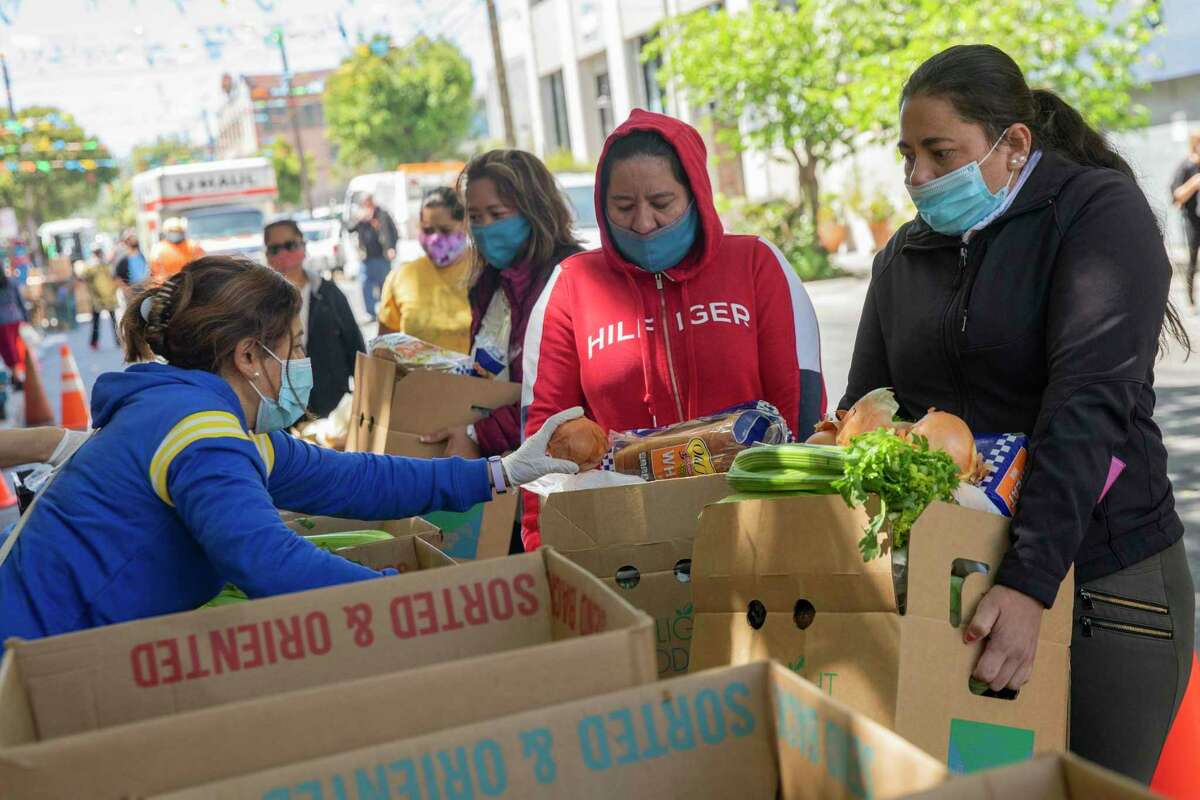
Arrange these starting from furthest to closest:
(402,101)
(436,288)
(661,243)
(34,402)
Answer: (402,101) < (34,402) < (436,288) < (661,243)

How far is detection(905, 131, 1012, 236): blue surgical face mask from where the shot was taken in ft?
8.06

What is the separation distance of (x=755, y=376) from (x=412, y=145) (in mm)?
48550

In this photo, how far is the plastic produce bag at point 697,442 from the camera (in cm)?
297

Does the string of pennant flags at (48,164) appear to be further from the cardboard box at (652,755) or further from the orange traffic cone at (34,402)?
the cardboard box at (652,755)

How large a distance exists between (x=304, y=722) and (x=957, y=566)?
1.14 m

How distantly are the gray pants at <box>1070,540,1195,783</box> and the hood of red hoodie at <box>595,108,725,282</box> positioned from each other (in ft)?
4.59

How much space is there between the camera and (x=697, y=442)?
2982mm

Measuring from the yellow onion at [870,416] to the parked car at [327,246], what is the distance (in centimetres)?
3154

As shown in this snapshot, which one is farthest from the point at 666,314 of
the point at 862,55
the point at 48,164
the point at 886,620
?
the point at 48,164

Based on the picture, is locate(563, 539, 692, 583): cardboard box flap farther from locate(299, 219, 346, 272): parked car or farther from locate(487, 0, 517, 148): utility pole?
locate(299, 219, 346, 272): parked car

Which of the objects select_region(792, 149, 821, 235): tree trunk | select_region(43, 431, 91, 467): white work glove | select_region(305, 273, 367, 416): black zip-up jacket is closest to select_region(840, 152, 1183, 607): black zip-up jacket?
select_region(43, 431, 91, 467): white work glove

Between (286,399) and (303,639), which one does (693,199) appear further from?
(303,639)

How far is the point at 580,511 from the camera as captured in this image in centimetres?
262

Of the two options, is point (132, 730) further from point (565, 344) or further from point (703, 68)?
point (703, 68)
